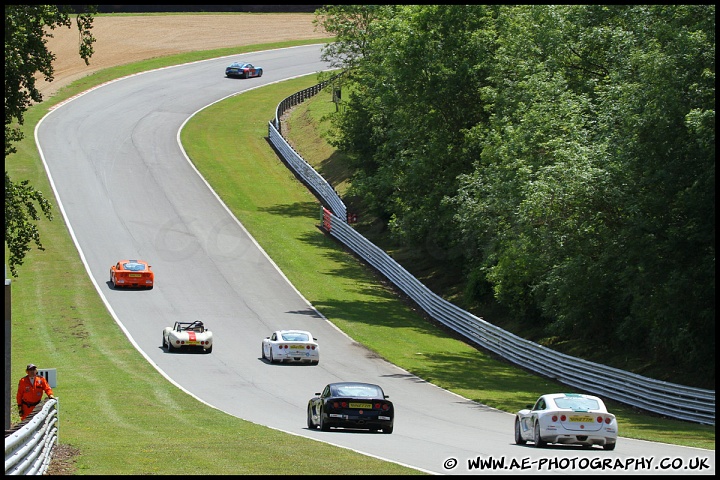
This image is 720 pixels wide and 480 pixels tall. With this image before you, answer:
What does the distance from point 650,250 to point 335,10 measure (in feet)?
141

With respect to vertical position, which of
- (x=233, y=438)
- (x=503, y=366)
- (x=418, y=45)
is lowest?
(x=503, y=366)

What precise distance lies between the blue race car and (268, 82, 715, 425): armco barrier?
35171mm

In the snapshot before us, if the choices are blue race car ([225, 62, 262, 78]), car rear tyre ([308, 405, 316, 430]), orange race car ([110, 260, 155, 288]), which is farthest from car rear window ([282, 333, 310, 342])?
blue race car ([225, 62, 262, 78])

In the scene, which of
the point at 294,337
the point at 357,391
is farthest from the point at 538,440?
the point at 294,337

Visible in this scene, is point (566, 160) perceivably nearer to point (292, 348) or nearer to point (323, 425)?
point (292, 348)

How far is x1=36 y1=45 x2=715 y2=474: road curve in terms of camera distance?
19.8 metres

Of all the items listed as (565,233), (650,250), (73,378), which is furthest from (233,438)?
(565,233)

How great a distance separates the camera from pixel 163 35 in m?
112

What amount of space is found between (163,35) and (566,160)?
83839 mm

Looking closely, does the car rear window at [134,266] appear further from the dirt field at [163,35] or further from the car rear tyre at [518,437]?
the dirt field at [163,35]

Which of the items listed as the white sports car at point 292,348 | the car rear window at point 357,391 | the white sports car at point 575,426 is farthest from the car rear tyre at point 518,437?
the white sports car at point 292,348

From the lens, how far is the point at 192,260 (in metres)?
53.1

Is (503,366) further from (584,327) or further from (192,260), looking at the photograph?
(192,260)

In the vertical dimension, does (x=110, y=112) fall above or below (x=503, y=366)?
above
